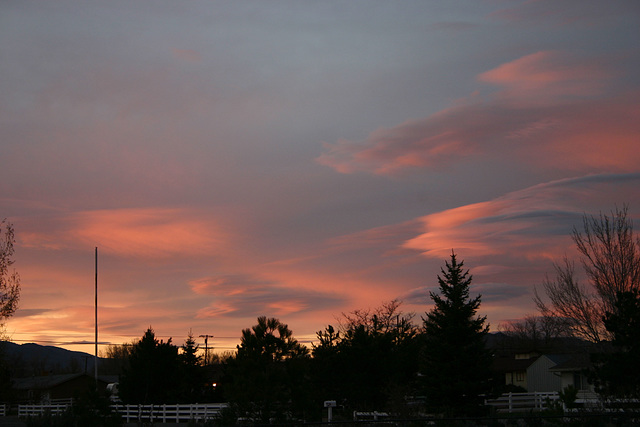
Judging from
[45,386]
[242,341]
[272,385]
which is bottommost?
[45,386]

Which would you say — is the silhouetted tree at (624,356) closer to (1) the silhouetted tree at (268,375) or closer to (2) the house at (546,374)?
(1) the silhouetted tree at (268,375)

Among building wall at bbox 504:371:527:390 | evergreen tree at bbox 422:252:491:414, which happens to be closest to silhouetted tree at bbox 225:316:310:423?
evergreen tree at bbox 422:252:491:414

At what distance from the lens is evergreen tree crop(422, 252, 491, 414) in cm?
3225

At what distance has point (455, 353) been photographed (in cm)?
3281

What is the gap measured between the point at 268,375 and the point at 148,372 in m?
22.2

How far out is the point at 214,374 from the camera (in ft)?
236

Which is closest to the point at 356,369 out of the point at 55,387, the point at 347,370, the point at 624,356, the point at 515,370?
the point at 347,370

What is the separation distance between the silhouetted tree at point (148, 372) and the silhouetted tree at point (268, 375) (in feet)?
67.0

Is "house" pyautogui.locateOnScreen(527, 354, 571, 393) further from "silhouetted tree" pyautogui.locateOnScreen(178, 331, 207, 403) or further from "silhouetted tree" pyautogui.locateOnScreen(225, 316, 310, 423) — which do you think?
"silhouetted tree" pyautogui.locateOnScreen(225, 316, 310, 423)

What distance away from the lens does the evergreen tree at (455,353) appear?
1270 inches

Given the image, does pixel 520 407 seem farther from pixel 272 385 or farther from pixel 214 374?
pixel 214 374

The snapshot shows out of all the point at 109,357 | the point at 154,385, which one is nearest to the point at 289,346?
the point at 154,385

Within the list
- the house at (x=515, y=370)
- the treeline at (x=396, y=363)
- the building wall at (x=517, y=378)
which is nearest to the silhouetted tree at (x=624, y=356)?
the treeline at (x=396, y=363)

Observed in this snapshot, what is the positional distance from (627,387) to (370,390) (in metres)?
13.6
